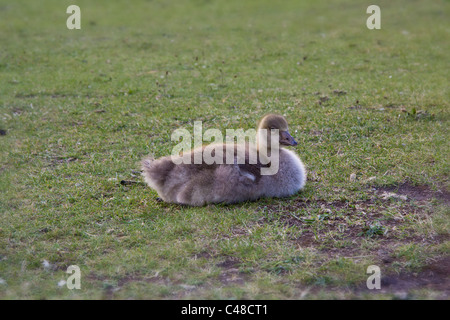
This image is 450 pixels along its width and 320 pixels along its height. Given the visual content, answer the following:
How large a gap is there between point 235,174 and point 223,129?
2.87 metres

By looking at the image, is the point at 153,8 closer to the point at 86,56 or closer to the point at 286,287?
the point at 86,56

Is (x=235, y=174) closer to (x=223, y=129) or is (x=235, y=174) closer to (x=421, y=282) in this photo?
(x=421, y=282)

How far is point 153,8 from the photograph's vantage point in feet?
66.5

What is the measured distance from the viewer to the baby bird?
671cm

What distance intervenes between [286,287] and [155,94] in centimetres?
702

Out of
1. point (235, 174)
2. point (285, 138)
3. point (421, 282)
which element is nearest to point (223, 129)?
point (285, 138)

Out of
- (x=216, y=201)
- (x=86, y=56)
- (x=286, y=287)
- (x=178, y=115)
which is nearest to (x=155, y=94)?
(x=178, y=115)

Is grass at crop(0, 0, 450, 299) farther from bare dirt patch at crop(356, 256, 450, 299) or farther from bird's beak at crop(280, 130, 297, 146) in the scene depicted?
bird's beak at crop(280, 130, 297, 146)

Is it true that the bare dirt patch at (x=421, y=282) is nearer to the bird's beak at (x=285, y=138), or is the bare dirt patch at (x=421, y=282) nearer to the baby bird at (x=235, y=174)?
the baby bird at (x=235, y=174)

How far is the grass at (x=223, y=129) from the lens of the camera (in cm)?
540

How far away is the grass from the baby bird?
0.19 m

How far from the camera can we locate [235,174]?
21.9 ft

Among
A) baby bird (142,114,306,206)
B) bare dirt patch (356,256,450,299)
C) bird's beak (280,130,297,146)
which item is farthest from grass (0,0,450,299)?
bird's beak (280,130,297,146)

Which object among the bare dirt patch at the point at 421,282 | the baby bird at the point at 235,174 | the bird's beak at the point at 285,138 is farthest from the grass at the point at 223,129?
the bird's beak at the point at 285,138
